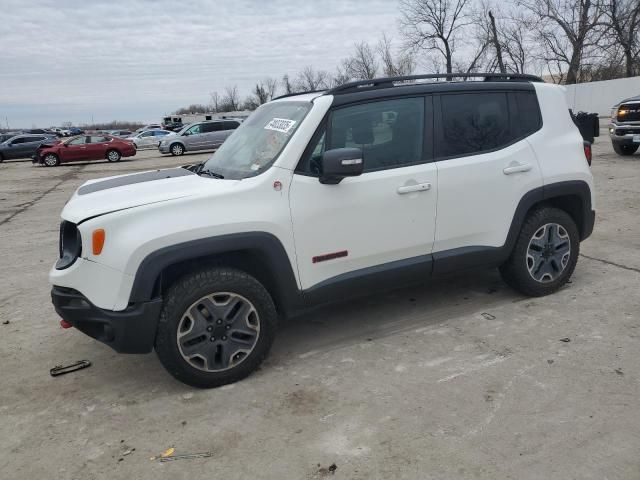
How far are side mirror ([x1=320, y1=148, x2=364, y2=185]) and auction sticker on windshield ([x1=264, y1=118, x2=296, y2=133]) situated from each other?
17.7 inches

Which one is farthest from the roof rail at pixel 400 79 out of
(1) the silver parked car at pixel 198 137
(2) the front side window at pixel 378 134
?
(1) the silver parked car at pixel 198 137

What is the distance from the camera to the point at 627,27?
39844mm

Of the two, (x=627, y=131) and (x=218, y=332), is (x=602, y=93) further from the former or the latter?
(x=218, y=332)

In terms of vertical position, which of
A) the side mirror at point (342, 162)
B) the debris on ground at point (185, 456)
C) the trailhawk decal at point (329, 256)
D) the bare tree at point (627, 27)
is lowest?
the debris on ground at point (185, 456)

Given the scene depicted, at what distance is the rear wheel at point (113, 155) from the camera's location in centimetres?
2825

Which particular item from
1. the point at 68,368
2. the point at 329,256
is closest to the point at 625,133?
the point at 329,256

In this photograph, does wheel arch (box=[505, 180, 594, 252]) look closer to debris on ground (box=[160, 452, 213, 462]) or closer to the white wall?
debris on ground (box=[160, 452, 213, 462])

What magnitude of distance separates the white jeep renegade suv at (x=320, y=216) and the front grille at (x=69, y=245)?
0.06ft

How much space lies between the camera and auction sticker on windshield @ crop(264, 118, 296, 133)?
3.85 metres

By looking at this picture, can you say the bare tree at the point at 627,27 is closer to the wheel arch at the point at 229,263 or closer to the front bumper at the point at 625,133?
the front bumper at the point at 625,133

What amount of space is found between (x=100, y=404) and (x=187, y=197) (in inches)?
54.7

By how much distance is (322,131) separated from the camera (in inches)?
149

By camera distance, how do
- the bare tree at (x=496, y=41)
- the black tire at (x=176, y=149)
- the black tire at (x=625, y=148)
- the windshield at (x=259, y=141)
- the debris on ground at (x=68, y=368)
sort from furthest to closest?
the bare tree at (x=496, y=41), the black tire at (x=176, y=149), the black tire at (x=625, y=148), the debris on ground at (x=68, y=368), the windshield at (x=259, y=141)

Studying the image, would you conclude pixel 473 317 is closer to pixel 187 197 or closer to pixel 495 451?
pixel 495 451
